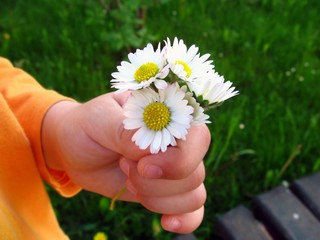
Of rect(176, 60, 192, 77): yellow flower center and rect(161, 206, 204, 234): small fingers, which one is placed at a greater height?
rect(176, 60, 192, 77): yellow flower center

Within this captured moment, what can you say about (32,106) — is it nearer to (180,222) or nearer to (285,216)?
(180,222)

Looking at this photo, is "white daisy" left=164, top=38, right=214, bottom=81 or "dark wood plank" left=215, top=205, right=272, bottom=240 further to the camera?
"dark wood plank" left=215, top=205, right=272, bottom=240

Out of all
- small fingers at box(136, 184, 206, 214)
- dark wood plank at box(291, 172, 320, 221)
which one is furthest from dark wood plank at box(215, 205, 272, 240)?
small fingers at box(136, 184, 206, 214)

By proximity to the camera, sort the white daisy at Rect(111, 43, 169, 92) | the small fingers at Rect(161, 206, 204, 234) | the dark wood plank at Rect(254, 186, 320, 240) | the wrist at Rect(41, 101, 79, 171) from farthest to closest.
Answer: the dark wood plank at Rect(254, 186, 320, 240) < the wrist at Rect(41, 101, 79, 171) < the small fingers at Rect(161, 206, 204, 234) < the white daisy at Rect(111, 43, 169, 92)

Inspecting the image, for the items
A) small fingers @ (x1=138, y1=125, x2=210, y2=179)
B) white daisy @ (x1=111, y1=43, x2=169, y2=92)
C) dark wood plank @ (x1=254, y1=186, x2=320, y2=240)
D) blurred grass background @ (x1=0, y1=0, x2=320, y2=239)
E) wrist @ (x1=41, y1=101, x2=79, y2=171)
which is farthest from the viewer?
blurred grass background @ (x1=0, y1=0, x2=320, y2=239)

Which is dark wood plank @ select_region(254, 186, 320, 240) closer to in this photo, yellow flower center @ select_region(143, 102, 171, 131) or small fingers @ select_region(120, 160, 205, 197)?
small fingers @ select_region(120, 160, 205, 197)

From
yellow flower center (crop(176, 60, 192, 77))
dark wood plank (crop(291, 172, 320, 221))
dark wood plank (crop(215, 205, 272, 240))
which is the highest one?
yellow flower center (crop(176, 60, 192, 77))

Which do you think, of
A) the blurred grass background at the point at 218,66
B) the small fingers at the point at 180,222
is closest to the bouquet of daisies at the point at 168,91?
the small fingers at the point at 180,222

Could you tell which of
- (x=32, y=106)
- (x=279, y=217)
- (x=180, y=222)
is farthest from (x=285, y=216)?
(x=32, y=106)
